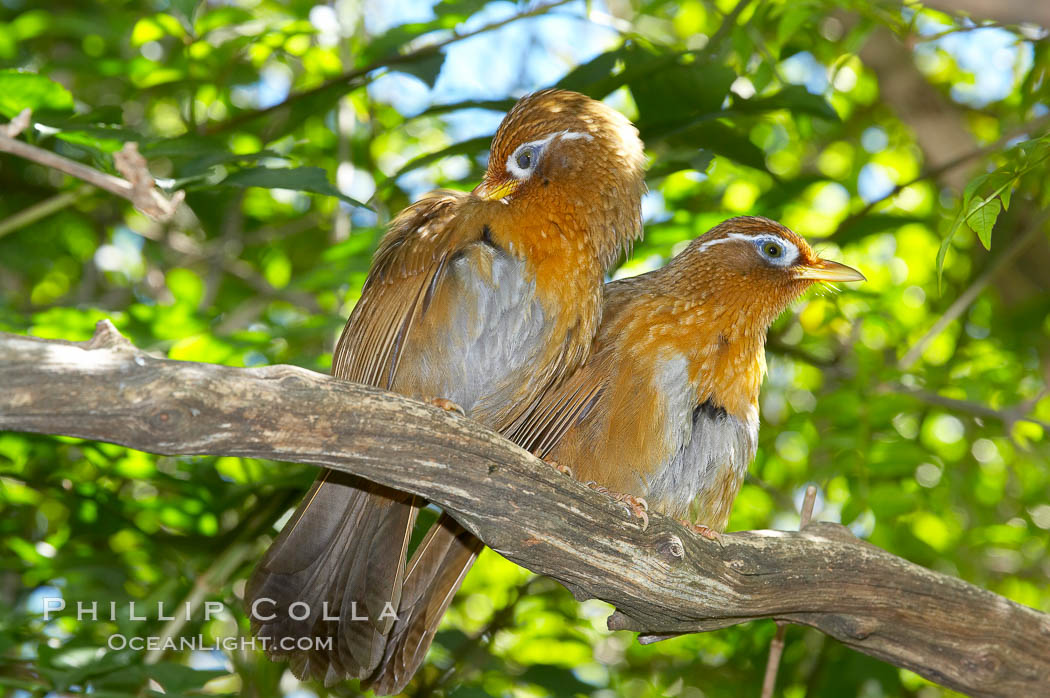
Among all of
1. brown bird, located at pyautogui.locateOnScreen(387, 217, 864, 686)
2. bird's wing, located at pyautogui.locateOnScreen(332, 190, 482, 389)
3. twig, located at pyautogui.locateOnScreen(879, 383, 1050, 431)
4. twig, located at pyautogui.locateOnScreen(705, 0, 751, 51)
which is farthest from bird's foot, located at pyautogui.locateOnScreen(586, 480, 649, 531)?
twig, located at pyautogui.locateOnScreen(705, 0, 751, 51)

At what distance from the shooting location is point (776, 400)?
6484mm

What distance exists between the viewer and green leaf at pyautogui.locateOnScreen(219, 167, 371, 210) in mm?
2965

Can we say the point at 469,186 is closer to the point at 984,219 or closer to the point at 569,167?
the point at 569,167

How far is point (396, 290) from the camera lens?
327 centimetres

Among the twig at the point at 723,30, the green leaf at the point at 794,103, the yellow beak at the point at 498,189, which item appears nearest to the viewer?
the yellow beak at the point at 498,189

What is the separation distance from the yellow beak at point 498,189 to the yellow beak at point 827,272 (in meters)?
1.13

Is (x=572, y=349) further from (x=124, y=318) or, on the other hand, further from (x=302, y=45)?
(x=302, y=45)

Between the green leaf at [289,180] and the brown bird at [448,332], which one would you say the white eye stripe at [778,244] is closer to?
the brown bird at [448,332]

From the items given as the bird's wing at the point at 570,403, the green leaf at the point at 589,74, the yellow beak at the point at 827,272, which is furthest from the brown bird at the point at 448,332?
the yellow beak at the point at 827,272

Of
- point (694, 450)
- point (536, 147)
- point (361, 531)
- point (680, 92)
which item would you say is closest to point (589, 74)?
point (680, 92)

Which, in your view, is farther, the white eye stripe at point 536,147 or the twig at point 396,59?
the twig at point 396,59

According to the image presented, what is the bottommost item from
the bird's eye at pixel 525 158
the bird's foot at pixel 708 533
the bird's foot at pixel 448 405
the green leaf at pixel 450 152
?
the bird's foot at pixel 708 533

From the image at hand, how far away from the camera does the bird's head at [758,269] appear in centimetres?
362

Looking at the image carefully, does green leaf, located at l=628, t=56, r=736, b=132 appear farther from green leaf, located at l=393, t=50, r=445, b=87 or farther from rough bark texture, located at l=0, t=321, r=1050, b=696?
rough bark texture, located at l=0, t=321, r=1050, b=696
